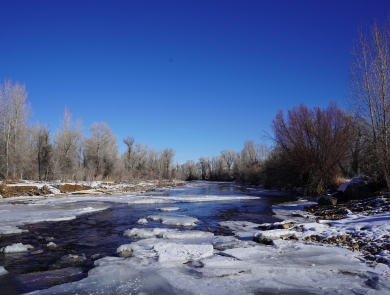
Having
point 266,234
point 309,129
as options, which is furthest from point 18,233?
point 309,129

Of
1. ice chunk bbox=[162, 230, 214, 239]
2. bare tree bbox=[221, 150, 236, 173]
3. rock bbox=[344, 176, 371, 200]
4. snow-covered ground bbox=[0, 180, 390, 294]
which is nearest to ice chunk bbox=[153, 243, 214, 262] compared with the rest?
snow-covered ground bbox=[0, 180, 390, 294]

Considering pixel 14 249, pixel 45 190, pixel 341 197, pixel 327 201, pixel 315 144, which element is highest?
pixel 315 144

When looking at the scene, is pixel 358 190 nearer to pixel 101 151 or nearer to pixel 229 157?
pixel 101 151

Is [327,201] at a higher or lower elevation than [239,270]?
higher

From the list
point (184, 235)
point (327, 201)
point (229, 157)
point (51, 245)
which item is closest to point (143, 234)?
point (184, 235)

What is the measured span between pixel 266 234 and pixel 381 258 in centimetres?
277

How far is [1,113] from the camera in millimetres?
38500

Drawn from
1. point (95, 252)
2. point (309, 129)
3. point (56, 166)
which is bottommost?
point (95, 252)

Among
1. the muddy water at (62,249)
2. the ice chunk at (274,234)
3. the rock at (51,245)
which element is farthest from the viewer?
the ice chunk at (274,234)

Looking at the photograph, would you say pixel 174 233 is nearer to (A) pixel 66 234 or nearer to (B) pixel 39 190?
(A) pixel 66 234

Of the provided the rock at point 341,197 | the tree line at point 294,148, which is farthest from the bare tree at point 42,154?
the rock at point 341,197

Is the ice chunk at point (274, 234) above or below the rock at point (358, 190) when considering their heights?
below

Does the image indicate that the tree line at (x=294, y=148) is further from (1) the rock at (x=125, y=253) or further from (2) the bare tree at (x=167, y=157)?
(2) the bare tree at (x=167, y=157)

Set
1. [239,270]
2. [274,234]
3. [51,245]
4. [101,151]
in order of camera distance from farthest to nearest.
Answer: [101,151] → [274,234] → [51,245] → [239,270]
